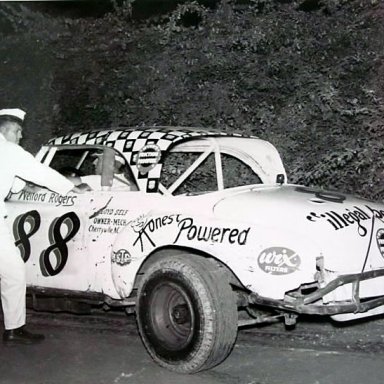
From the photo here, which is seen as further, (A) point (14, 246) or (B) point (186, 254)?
(A) point (14, 246)

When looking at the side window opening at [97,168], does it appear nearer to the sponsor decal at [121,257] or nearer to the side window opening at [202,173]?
the sponsor decal at [121,257]

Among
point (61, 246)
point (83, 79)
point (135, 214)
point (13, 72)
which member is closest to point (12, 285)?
point (61, 246)

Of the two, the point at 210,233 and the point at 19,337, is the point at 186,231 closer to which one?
the point at 210,233

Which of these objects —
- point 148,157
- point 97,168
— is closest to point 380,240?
point 148,157

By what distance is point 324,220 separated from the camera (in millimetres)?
4605

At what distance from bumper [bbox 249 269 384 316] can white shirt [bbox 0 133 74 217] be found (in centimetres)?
194

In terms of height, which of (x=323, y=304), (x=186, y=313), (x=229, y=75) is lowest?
(x=186, y=313)

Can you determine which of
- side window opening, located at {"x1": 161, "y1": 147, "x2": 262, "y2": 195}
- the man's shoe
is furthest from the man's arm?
side window opening, located at {"x1": 161, "y1": 147, "x2": 262, "y2": 195}

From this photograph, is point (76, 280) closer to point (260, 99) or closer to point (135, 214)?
point (135, 214)

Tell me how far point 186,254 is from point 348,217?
1.24 metres

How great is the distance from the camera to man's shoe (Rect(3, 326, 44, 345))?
17.8 feet

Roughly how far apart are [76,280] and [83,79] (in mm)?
6045

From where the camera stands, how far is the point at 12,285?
5414 millimetres

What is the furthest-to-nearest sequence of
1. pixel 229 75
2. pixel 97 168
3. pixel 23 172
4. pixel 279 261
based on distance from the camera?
pixel 229 75
pixel 97 168
pixel 23 172
pixel 279 261
